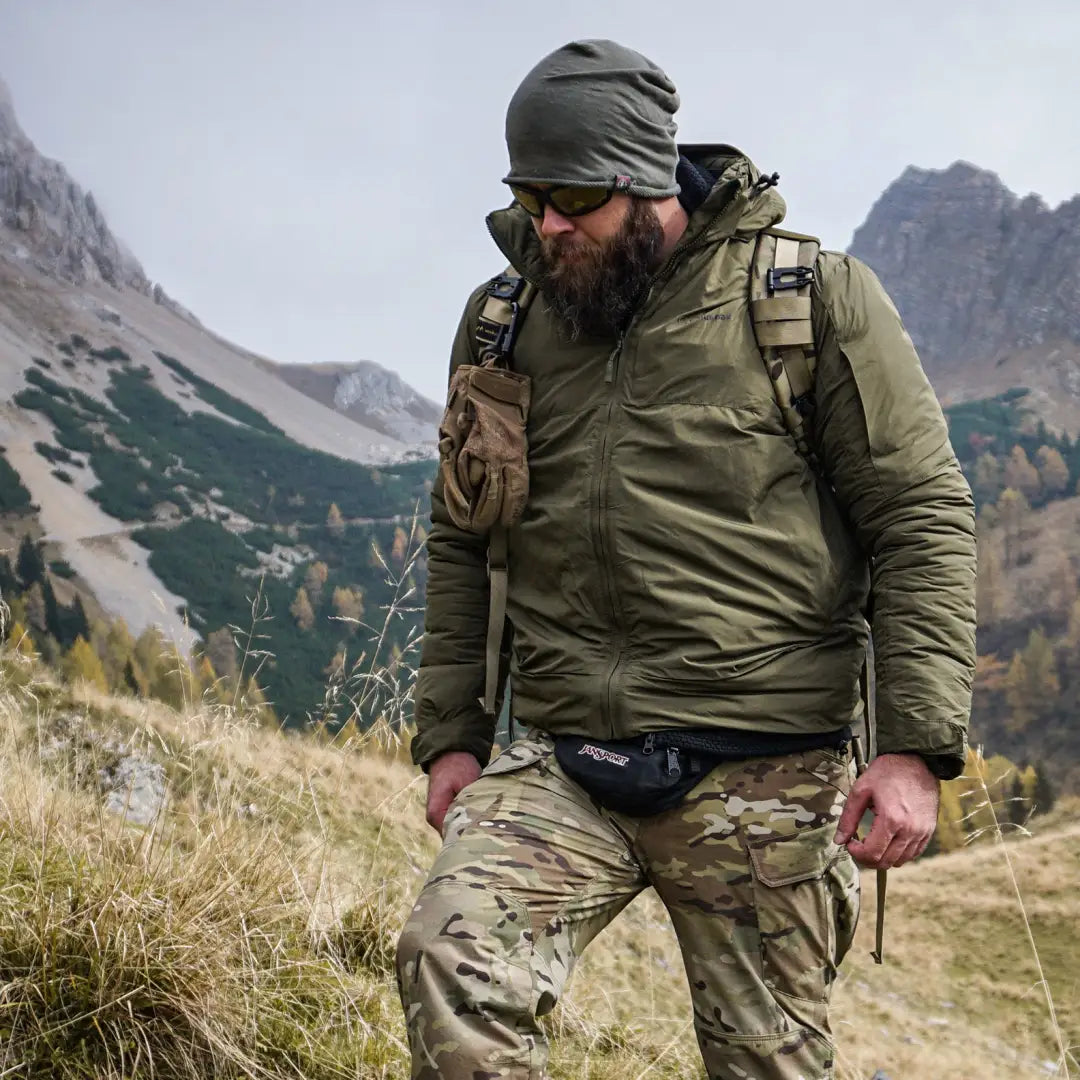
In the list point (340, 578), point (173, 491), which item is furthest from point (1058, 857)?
point (173, 491)

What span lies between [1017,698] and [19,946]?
10834 cm

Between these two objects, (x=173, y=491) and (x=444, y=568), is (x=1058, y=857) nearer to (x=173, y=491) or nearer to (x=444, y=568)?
(x=444, y=568)

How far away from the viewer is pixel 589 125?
2256mm

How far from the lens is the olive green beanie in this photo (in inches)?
88.7

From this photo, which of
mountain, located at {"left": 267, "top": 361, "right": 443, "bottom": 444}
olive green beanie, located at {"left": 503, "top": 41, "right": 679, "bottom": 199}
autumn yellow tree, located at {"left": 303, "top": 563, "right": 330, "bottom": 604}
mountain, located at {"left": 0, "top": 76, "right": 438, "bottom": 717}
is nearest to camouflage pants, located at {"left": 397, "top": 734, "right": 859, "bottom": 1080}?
olive green beanie, located at {"left": 503, "top": 41, "right": 679, "bottom": 199}

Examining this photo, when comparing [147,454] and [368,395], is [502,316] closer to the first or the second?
[147,454]

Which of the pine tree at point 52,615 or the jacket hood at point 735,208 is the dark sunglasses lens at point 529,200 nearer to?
the jacket hood at point 735,208

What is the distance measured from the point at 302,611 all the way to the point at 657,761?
5593 cm

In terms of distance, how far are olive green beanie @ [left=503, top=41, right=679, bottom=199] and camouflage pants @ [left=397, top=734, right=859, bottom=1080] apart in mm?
1237

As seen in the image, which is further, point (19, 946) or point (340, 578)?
point (340, 578)

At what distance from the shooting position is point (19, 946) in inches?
98.9

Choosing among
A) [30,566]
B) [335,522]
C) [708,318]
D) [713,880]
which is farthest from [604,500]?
[335,522]

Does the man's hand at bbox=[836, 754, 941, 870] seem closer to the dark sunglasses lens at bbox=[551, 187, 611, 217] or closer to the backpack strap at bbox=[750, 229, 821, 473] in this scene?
the backpack strap at bbox=[750, 229, 821, 473]

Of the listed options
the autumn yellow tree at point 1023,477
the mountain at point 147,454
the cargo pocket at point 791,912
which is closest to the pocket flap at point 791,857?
the cargo pocket at point 791,912
